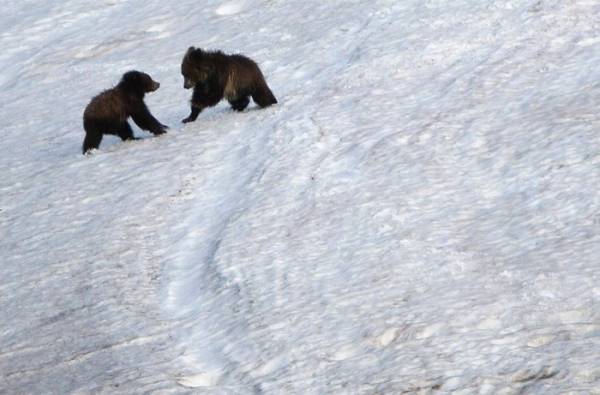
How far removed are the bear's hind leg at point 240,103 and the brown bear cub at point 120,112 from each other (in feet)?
3.87

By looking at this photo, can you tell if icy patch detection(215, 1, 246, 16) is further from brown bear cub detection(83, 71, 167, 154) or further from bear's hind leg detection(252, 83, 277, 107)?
brown bear cub detection(83, 71, 167, 154)

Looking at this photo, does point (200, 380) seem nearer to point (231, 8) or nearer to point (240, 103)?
point (240, 103)

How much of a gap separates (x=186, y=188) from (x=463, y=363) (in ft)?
22.9

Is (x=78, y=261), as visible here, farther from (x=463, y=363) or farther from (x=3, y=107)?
(x=3, y=107)

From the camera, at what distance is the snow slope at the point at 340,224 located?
335 inches

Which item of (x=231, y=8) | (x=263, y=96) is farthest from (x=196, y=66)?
(x=231, y=8)

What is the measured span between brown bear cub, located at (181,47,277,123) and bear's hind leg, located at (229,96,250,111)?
18 centimetres

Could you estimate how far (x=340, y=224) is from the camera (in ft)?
38.4

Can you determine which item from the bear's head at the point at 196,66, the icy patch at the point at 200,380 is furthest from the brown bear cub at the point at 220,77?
the icy patch at the point at 200,380

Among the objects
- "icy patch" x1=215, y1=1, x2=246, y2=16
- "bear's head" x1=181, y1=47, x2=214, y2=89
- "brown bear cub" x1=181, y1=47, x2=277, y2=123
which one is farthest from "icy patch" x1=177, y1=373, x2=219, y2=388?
"icy patch" x1=215, y1=1, x2=246, y2=16

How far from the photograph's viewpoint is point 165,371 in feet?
29.5

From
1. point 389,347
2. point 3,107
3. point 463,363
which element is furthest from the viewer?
point 3,107

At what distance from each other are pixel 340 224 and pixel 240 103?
6.13 m

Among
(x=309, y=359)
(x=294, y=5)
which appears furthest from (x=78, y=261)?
(x=294, y=5)
